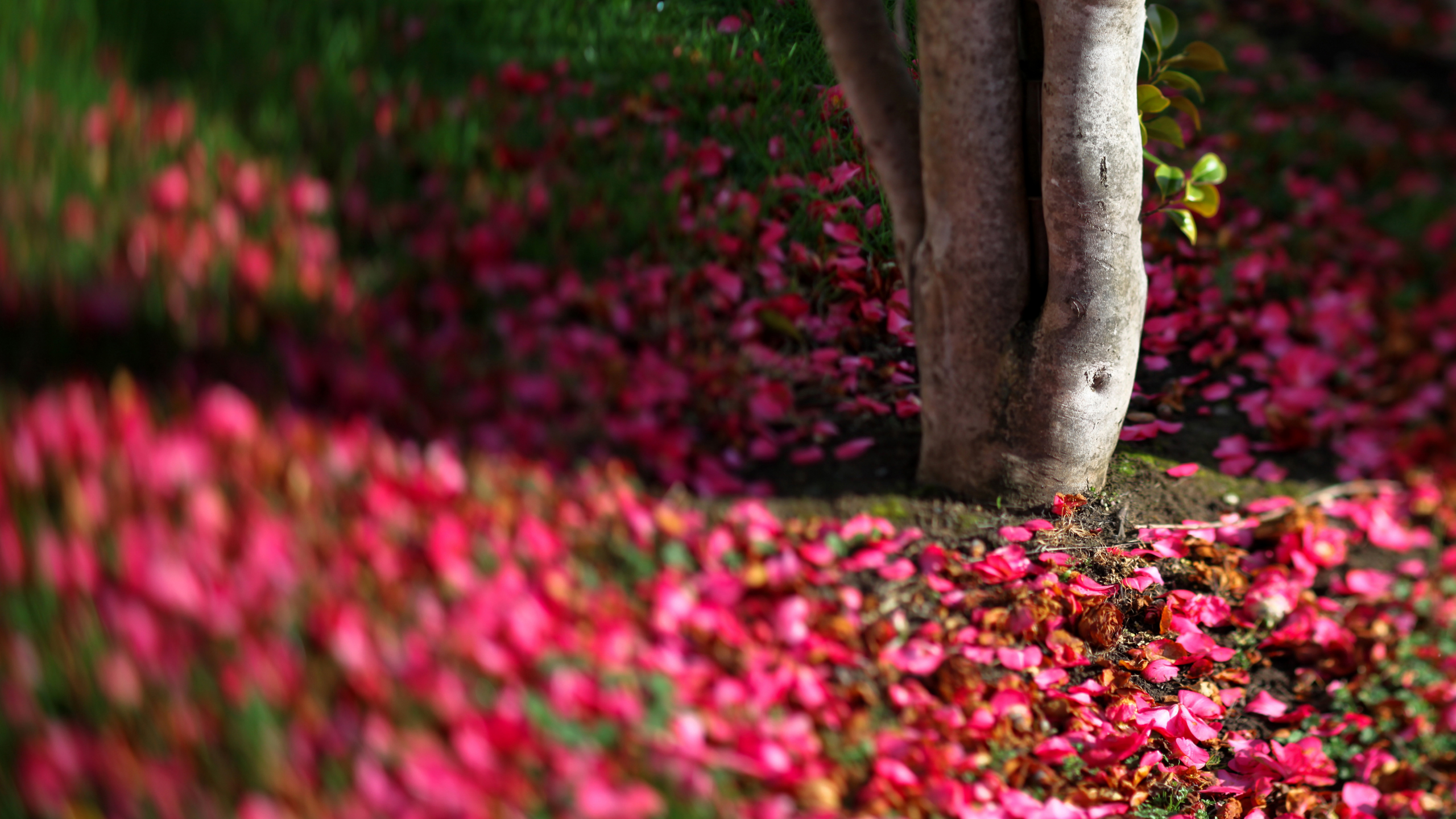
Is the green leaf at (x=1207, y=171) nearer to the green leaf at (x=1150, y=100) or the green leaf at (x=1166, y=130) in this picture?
the green leaf at (x=1166, y=130)

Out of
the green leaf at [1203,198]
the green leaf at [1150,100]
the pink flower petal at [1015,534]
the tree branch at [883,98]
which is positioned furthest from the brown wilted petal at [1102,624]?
the green leaf at [1150,100]

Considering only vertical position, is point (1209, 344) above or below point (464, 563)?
above

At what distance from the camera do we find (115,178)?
226cm

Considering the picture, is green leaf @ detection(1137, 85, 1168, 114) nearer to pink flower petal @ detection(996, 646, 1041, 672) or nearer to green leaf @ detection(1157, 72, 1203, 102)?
green leaf @ detection(1157, 72, 1203, 102)

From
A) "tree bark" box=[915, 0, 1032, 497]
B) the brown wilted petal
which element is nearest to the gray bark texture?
"tree bark" box=[915, 0, 1032, 497]

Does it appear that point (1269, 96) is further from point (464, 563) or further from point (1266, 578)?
point (464, 563)

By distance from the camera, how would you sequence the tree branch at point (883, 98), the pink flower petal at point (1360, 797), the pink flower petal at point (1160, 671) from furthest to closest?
the pink flower petal at point (1160, 671)
the tree branch at point (883, 98)
the pink flower petal at point (1360, 797)

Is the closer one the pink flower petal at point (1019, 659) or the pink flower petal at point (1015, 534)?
the pink flower petal at point (1019, 659)

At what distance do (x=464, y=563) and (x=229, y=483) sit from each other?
0.43 meters

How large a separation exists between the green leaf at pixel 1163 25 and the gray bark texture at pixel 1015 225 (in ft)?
1.62

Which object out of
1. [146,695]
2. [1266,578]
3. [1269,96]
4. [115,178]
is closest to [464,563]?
[146,695]

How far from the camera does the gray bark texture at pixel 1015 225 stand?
2312 millimetres

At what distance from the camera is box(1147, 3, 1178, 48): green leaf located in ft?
9.43

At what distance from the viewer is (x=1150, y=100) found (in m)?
2.73
